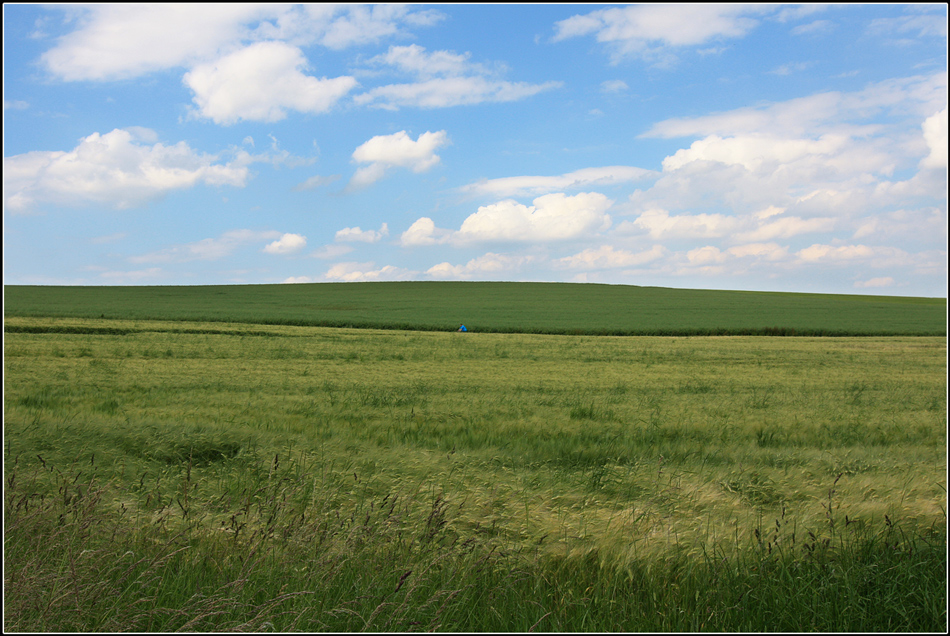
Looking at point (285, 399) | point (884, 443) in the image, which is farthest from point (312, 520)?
point (884, 443)

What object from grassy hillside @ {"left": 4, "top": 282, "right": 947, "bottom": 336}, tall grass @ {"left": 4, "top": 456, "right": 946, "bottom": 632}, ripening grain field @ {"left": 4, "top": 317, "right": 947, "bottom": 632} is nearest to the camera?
tall grass @ {"left": 4, "top": 456, "right": 946, "bottom": 632}

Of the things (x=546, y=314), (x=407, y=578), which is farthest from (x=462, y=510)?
(x=546, y=314)

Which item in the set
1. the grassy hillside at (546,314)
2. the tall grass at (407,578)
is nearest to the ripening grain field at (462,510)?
the tall grass at (407,578)

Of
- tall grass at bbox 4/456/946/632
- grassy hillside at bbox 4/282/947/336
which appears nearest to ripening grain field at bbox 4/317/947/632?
tall grass at bbox 4/456/946/632

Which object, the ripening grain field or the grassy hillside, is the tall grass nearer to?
the ripening grain field

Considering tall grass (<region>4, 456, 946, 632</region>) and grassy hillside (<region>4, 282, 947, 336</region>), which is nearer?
tall grass (<region>4, 456, 946, 632</region>)

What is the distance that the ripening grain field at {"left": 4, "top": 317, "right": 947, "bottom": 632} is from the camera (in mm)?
3348

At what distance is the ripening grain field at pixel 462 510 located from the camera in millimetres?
3348

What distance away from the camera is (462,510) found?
16.0ft

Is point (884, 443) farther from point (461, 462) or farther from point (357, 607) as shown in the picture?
point (357, 607)

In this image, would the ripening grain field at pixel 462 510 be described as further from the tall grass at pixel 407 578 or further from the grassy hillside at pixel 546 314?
the grassy hillside at pixel 546 314

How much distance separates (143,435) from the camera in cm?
709

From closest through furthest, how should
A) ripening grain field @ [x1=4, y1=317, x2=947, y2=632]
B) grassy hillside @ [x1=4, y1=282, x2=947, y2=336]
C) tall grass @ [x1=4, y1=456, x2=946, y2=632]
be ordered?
tall grass @ [x1=4, y1=456, x2=946, y2=632], ripening grain field @ [x1=4, y1=317, x2=947, y2=632], grassy hillside @ [x1=4, y1=282, x2=947, y2=336]

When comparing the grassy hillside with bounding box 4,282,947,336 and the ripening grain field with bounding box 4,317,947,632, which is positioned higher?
the grassy hillside with bounding box 4,282,947,336
